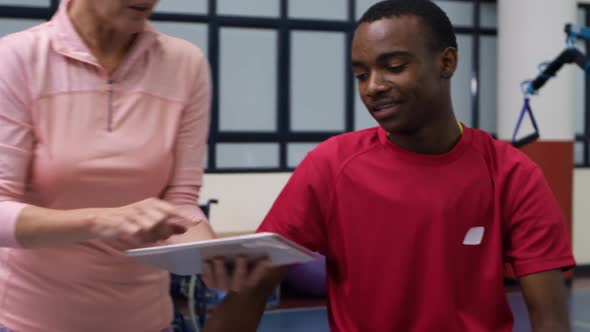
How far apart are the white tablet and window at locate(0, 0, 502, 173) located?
5.12 metres

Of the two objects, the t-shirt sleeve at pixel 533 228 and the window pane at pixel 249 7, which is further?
the window pane at pixel 249 7

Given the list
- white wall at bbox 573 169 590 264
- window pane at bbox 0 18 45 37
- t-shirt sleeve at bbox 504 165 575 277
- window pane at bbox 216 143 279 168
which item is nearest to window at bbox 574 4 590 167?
white wall at bbox 573 169 590 264

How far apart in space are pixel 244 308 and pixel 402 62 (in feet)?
1.73

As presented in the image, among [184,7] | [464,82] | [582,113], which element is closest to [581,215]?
[582,113]

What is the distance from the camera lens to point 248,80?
6.59 metres

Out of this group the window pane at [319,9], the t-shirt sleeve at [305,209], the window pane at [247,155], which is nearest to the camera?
the t-shirt sleeve at [305,209]

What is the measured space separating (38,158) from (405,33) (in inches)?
27.3

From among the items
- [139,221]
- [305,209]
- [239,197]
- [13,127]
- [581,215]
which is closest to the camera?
[139,221]

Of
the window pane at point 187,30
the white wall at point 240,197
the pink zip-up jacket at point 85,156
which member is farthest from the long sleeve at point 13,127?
the window pane at point 187,30

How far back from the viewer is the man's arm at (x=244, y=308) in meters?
1.37

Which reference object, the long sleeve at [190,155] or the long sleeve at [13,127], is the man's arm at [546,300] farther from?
the long sleeve at [13,127]

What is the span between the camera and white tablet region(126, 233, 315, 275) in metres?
1.12

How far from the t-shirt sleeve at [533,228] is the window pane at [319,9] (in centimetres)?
546

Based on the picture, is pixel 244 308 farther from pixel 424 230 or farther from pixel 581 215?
pixel 581 215
